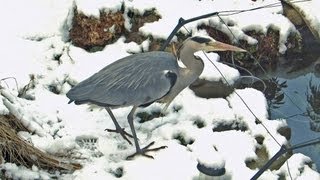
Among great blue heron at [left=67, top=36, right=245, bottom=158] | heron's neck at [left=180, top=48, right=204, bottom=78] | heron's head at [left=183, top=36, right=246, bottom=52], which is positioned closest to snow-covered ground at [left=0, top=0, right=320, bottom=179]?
great blue heron at [left=67, top=36, right=245, bottom=158]

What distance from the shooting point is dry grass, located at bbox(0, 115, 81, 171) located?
363 cm

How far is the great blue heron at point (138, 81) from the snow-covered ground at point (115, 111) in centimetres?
23

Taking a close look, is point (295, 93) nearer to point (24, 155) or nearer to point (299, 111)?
point (299, 111)

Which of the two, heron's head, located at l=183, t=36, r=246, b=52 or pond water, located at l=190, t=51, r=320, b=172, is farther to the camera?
pond water, located at l=190, t=51, r=320, b=172

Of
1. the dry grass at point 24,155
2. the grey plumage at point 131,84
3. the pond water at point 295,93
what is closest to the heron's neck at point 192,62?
the grey plumage at point 131,84

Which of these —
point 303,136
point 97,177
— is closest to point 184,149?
point 97,177

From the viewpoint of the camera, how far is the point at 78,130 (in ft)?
13.3

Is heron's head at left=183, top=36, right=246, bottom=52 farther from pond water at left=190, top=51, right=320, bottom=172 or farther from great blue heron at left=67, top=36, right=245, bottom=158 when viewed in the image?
pond water at left=190, top=51, right=320, bottom=172

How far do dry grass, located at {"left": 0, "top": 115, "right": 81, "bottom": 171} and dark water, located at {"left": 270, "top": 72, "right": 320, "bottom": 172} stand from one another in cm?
161

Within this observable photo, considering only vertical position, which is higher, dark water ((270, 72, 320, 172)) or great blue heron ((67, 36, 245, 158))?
great blue heron ((67, 36, 245, 158))

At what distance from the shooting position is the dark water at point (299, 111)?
4.30 m

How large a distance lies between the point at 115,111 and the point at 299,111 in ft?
4.83

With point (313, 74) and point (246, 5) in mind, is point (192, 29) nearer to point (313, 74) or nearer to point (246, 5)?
point (246, 5)

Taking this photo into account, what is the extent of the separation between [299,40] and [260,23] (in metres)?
0.40
